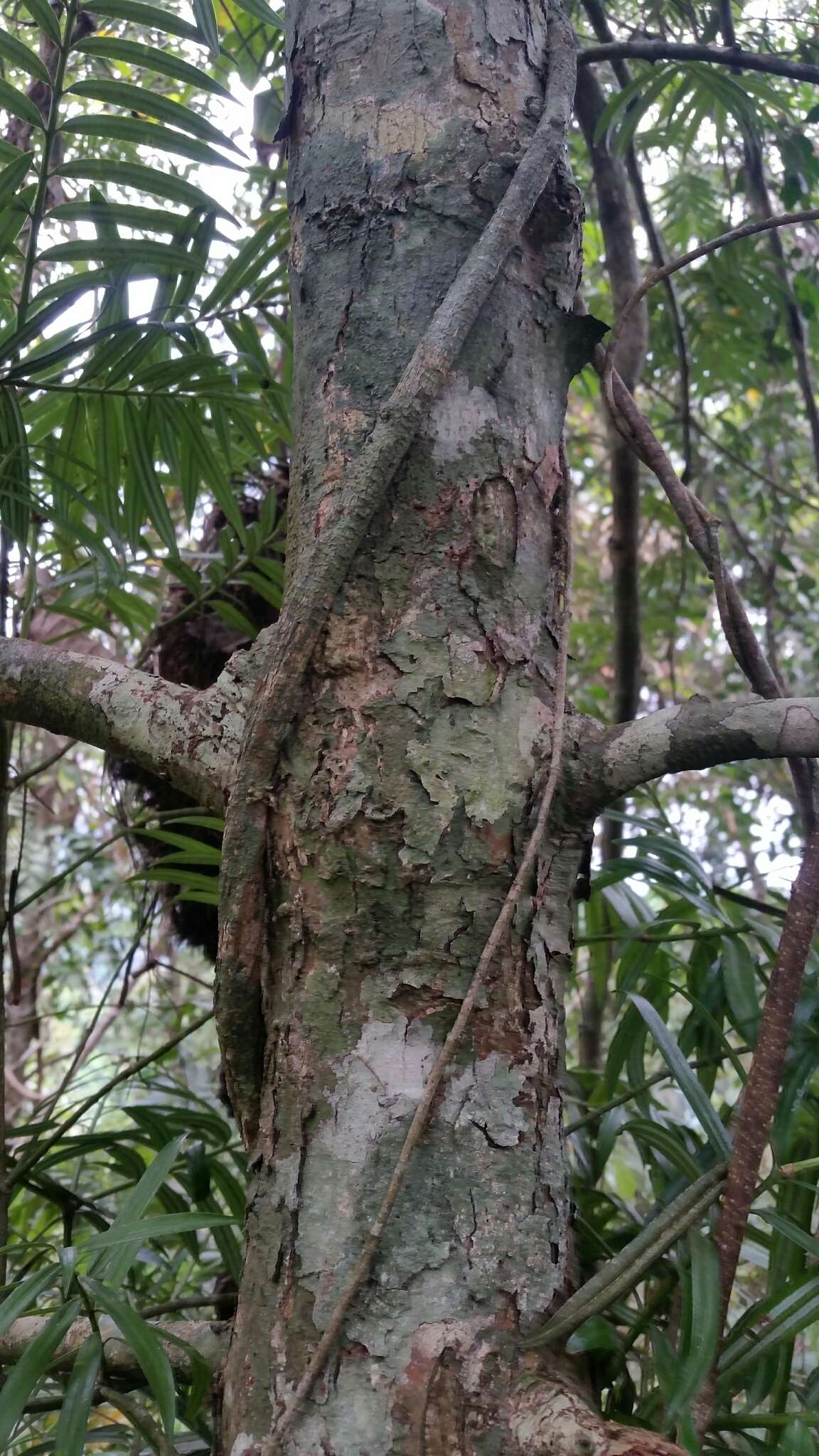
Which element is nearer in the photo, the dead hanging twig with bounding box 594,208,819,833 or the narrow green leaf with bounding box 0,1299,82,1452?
the narrow green leaf with bounding box 0,1299,82,1452

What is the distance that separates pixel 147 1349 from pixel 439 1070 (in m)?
0.22

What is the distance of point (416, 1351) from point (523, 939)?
22 cm

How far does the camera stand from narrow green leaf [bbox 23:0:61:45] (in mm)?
846

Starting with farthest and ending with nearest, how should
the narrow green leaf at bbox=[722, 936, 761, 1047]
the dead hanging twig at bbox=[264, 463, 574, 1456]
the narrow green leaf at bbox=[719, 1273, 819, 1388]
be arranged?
the narrow green leaf at bbox=[722, 936, 761, 1047] < the narrow green leaf at bbox=[719, 1273, 819, 1388] < the dead hanging twig at bbox=[264, 463, 574, 1456]

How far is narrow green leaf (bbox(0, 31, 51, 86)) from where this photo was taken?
0.86 m

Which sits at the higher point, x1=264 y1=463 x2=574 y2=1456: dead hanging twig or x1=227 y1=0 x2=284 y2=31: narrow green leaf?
x1=227 y1=0 x2=284 y2=31: narrow green leaf

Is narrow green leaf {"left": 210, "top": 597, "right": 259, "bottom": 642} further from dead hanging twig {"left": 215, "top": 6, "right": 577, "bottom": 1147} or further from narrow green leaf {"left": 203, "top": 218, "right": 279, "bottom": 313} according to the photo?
dead hanging twig {"left": 215, "top": 6, "right": 577, "bottom": 1147}

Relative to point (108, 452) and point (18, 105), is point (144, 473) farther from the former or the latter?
point (18, 105)

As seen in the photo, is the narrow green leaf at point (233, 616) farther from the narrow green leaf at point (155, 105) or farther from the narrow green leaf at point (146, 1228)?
the narrow green leaf at point (146, 1228)

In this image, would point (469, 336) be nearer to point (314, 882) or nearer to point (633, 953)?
point (314, 882)

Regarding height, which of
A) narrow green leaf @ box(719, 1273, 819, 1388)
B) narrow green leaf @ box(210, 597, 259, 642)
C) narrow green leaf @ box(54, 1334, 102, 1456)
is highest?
narrow green leaf @ box(210, 597, 259, 642)

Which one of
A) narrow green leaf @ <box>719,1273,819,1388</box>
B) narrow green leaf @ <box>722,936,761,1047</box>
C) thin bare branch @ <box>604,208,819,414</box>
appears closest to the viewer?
narrow green leaf @ <box>719,1273,819,1388</box>

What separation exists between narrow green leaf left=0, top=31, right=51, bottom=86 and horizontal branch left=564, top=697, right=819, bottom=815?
69 centimetres

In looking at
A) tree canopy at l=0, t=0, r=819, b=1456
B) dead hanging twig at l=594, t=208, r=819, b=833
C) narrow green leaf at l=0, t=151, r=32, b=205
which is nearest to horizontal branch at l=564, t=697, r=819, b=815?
tree canopy at l=0, t=0, r=819, b=1456
